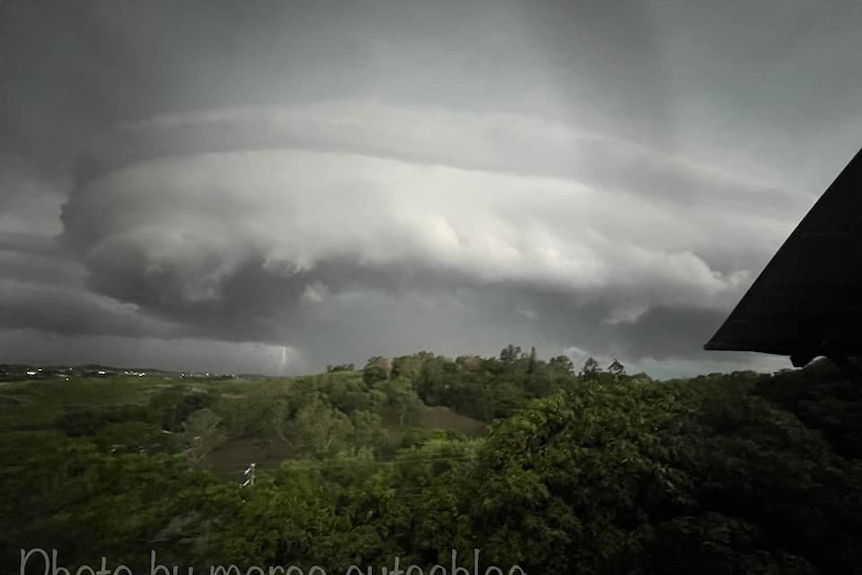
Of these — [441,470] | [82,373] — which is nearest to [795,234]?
[441,470]

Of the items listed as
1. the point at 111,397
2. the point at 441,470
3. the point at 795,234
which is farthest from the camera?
the point at 111,397

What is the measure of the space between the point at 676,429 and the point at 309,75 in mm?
2905

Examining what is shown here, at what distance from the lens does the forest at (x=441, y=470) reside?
3166 millimetres

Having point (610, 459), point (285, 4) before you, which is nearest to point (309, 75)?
point (285, 4)

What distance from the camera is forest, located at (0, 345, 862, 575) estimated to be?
3166mm

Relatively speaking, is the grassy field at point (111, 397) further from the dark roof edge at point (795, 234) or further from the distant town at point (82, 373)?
the dark roof edge at point (795, 234)

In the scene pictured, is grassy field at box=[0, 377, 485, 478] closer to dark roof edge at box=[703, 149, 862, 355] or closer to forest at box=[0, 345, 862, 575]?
forest at box=[0, 345, 862, 575]

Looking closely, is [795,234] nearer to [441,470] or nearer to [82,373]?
[441,470]

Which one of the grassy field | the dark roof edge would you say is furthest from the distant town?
the dark roof edge

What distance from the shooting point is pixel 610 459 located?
329cm

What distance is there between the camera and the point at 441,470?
3396mm

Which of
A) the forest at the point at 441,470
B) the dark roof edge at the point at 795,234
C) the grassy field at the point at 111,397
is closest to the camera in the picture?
the dark roof edge at the point at 795,234

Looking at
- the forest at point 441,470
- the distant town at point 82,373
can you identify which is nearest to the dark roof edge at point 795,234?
the forest at point 441,470

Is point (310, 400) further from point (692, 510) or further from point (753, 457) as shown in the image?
point (753, 457)
